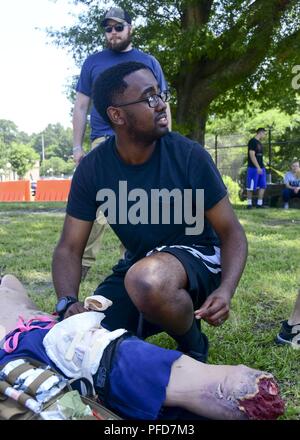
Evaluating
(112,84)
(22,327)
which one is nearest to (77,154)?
(112,84)

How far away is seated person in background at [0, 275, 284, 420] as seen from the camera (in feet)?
5.87

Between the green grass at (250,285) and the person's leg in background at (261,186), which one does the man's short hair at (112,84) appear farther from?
the person's leg in background at (261,186)

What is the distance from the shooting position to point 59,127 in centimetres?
14475

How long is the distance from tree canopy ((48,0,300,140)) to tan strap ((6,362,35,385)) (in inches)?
475

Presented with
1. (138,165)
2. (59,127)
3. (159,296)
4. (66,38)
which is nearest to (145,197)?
(138,165)

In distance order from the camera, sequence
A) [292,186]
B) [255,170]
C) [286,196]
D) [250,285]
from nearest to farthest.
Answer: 1. [250,285]
2. [255,170]
3. [292,186]
4. [286,196]

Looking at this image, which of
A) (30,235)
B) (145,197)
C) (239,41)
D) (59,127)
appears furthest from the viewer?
(59,127)

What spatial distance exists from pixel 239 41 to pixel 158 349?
1206 cm

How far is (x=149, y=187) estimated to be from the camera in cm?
→ 261

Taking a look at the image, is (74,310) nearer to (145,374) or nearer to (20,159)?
(145,374)

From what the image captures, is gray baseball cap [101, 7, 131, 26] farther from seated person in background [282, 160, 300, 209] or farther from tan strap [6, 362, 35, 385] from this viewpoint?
seated person in background [282, 160, 300, 209]

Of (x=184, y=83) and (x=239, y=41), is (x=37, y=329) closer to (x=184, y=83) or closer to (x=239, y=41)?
(x=239, y=41)

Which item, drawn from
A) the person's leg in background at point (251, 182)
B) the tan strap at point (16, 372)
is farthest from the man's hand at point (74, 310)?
the person's leg in background at point (251, 182)

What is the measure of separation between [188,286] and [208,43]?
11687mm
